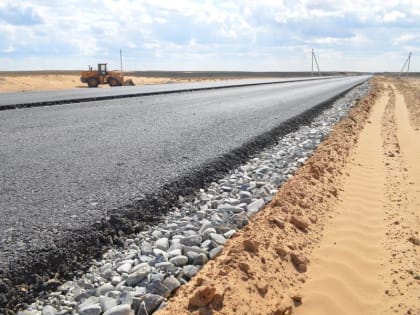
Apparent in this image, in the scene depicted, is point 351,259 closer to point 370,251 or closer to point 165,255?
point 370,251

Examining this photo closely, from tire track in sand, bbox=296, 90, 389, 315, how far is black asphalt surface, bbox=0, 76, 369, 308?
69.0 inches

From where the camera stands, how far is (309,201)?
5.42 m

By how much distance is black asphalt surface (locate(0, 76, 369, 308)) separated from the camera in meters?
3.61

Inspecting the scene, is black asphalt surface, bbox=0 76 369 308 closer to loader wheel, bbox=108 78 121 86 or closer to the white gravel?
the white gravel

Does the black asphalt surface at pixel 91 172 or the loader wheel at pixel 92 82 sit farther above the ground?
the black asphalt surface at pixel 91 172

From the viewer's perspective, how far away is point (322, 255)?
420 centimetres

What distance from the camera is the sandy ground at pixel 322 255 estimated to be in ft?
10.6

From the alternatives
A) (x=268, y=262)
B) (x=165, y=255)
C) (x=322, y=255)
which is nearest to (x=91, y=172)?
(x=165, y=255)

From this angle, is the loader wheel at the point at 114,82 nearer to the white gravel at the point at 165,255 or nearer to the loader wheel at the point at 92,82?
the loader wheel at the point at 92,82

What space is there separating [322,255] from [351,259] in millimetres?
265

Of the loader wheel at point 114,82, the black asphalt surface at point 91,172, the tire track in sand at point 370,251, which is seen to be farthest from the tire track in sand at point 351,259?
the loader wheel at point 114,82

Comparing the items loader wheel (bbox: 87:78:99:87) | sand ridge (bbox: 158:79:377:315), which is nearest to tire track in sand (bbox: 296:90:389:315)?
sand ridge (bbox: 158:79:377:315)

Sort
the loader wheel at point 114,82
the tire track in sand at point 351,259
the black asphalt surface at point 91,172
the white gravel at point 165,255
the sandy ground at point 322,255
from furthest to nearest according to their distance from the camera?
the loader wheel at point 114,82 → the black asphalt surface at point 91,172 → the tire track in sand at point 351,259 → the sandy ground at point 322,255 → the white gravel at point 165,255

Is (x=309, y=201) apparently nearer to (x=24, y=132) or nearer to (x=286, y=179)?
(x=286, y=179)
